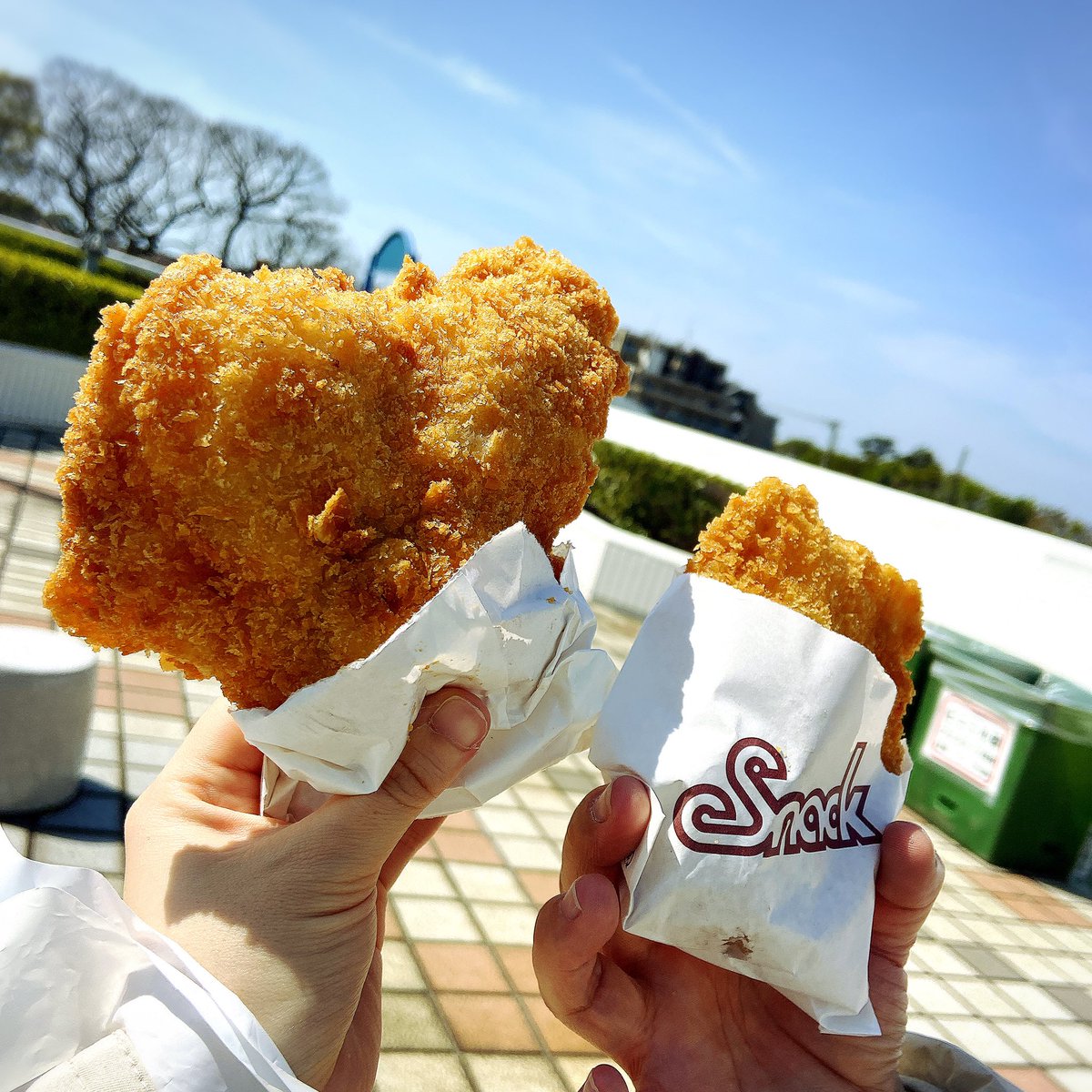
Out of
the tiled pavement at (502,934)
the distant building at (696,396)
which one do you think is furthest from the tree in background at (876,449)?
the tiled pavement at (502,934)

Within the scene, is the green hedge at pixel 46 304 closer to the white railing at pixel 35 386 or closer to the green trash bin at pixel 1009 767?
the white railing at pixel 35 386

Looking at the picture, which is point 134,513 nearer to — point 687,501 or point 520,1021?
point 520,1021

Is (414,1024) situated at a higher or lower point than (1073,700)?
lower

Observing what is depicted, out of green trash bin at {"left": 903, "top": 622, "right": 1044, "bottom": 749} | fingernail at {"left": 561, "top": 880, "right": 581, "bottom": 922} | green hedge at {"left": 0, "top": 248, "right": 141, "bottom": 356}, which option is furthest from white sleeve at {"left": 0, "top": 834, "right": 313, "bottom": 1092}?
green hedge at {"left": 0, "top": 248, "right": 141, "bottom": 356}

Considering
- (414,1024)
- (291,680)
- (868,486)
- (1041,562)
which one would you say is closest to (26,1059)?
(291,680)

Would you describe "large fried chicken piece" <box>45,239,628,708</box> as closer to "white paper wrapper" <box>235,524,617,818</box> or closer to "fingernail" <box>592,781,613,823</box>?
"white paper wrapper" <box>235,524,617,818</box>

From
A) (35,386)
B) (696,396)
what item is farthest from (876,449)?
(35,386)
